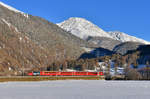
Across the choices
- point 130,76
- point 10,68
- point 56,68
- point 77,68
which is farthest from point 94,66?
point 130,76

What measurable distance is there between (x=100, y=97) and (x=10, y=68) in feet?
555

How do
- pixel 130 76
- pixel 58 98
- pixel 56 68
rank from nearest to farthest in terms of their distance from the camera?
1. pixel 58 98
2. pixel 130 76
3. pixel 56 68

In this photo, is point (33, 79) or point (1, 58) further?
point (1, 58)

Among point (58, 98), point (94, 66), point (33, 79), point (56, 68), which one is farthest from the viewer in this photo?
point (94, 66)

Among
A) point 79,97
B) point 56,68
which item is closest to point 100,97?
point 79,97

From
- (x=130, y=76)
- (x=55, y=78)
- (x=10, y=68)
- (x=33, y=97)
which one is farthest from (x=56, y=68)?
(x=33, y=97)

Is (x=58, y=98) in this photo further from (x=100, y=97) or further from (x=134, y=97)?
(x=134, y=97)

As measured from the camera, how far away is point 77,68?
646ft

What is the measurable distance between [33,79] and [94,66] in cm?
11895

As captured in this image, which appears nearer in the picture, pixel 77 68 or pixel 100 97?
pixel 100 97

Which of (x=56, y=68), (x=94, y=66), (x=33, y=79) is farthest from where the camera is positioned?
(x=94, y=66)

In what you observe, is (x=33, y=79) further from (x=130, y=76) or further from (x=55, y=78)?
(x=130, y=76)

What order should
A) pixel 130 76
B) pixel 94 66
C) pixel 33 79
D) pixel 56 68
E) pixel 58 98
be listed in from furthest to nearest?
1. pixel 94 66
2. pixel 56 68
3. pixel 130 76
4. pixel 33 79
5. pixel 58 98

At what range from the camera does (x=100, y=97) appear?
117ft
